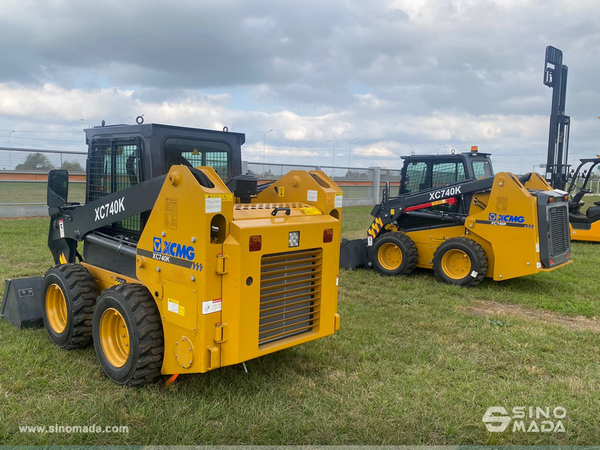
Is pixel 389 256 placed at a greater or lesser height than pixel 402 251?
lesser

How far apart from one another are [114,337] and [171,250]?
1.08 m

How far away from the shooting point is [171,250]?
3592 millimetres

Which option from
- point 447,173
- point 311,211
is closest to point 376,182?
point 447,173

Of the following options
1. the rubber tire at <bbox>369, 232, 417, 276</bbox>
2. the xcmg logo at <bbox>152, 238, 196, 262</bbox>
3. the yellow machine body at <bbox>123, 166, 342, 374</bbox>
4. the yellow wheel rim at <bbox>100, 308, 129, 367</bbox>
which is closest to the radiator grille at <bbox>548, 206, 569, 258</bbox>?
the rubber tire at <bbox>369, 232, 417, 276</bbox>

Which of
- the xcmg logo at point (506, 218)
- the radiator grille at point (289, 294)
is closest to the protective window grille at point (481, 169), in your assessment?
the xcmg logo at point (506, 218)

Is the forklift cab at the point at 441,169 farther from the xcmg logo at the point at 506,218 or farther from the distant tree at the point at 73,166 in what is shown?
the distant tree at the point at 73,166

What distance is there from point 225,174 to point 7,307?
274 centimetres

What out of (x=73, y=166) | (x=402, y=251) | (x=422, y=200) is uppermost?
(x=73, y=166)

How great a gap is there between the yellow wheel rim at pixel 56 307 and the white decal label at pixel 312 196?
257cm

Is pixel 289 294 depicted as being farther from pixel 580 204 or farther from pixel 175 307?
pixel 580 204

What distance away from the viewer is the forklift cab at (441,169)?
849cm

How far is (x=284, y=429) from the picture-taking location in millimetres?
3311

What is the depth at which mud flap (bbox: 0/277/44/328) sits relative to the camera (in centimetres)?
500

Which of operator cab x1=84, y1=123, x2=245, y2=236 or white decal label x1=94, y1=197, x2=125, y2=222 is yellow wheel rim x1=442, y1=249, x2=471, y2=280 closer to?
operator cab x1=84, y1=123, x2=245, y2=236
